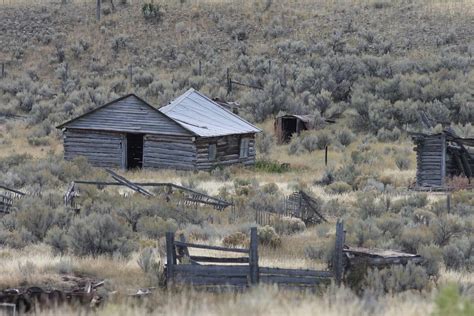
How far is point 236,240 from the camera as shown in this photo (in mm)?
18016

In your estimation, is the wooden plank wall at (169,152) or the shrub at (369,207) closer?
Result: the shrub at (369,207)

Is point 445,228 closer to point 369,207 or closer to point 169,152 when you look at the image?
point 369,207

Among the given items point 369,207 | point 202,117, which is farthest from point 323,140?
point 369,207

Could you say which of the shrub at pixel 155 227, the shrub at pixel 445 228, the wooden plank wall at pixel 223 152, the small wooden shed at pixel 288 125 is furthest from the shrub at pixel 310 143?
the shrub at pixel 155 227

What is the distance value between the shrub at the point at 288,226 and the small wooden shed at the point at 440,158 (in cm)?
966

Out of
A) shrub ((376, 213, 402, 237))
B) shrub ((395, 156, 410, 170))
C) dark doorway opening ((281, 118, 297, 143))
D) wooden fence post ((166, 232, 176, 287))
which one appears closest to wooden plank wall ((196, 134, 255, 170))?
shrub ((395, 156, 410, 170))

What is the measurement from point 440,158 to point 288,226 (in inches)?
411

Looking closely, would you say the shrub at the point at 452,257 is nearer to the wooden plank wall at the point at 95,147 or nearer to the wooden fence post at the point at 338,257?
the wooden fence post at the point at 338,257

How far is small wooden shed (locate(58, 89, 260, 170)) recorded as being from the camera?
32844 mm

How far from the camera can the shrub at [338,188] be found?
28.1 metres

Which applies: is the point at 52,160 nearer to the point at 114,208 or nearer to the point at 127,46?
the point at 114,208

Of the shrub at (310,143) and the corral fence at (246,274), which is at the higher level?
the shrub at (310,143)

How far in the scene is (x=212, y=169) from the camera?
110ft

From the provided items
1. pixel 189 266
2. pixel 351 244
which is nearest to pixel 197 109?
pixel 351 244
